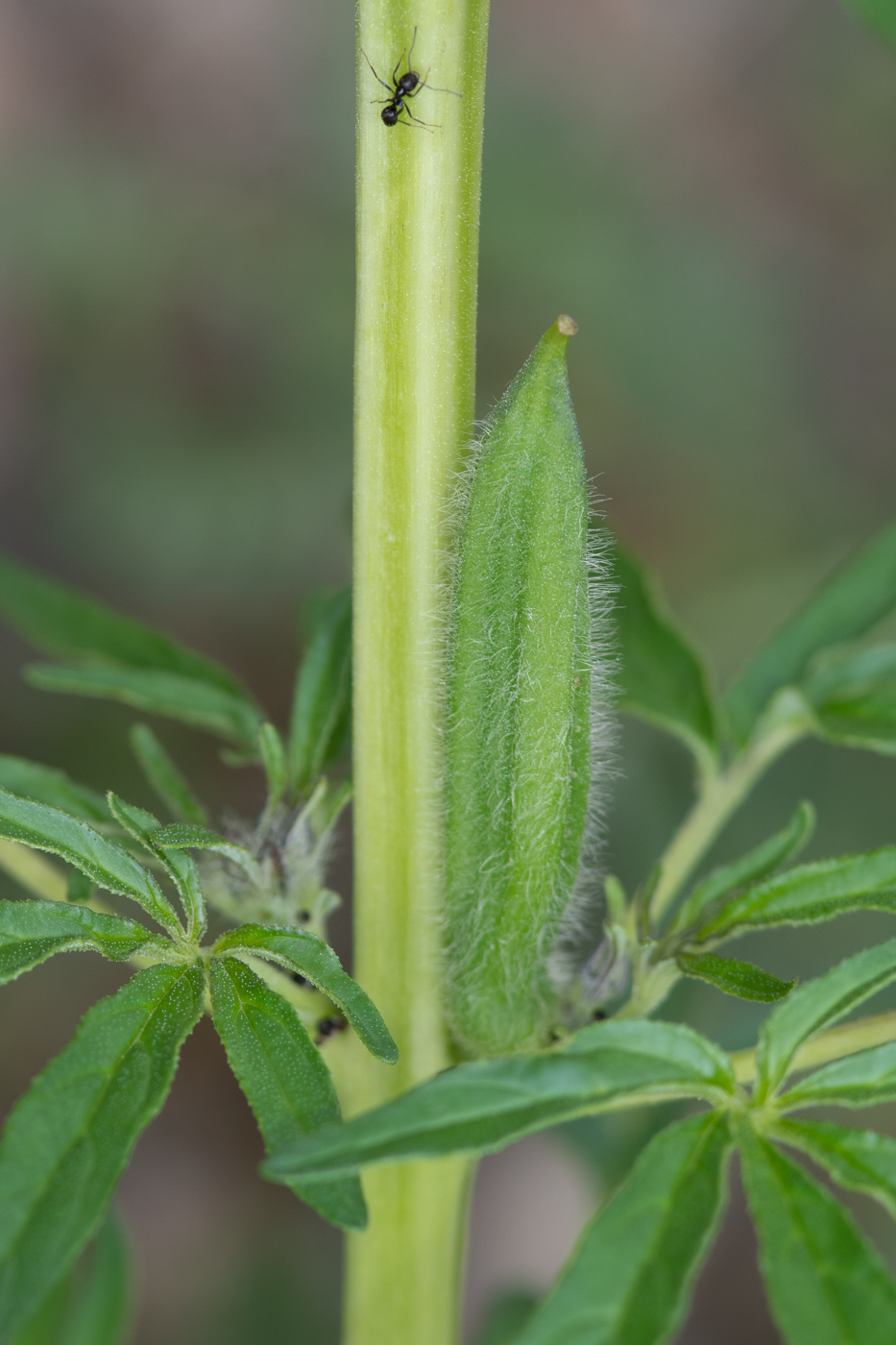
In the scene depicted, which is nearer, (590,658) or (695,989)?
(590,658)

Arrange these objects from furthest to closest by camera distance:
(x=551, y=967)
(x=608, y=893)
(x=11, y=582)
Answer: (x=11, y=582) < (x=551, y=967) < (x=608, y=893)

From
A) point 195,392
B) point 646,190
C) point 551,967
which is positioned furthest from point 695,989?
point 646,190

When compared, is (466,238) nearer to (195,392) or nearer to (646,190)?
(195,392)

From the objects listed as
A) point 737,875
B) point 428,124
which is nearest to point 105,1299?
point 737,875

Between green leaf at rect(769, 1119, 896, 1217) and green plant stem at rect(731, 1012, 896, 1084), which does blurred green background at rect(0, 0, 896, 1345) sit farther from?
green leaf at rect(769, 1119, 896, 1217)

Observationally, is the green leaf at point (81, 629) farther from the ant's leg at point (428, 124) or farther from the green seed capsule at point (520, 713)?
the ant's leg at point (428, 124)

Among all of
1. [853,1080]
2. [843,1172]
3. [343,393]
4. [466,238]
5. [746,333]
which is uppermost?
[746,333]
